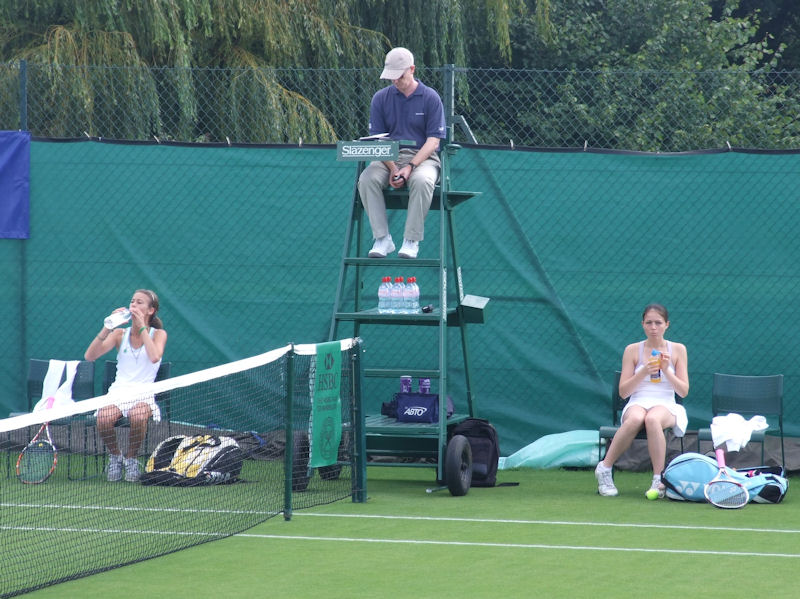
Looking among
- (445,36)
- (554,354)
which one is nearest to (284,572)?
(554,354)

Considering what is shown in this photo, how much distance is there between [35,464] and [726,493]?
162 inches

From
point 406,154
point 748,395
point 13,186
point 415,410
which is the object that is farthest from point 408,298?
point 13,186

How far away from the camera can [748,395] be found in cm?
838

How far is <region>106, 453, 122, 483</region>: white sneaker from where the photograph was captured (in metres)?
7.86

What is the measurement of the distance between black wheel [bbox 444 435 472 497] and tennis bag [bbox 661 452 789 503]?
1.15 meters

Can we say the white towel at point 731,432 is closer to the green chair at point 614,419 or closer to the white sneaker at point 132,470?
the green chair at point 614,419

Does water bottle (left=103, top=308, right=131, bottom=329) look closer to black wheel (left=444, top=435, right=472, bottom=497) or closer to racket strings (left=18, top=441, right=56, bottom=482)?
racket strings (left=18, top=441, right=56, bottom=482)

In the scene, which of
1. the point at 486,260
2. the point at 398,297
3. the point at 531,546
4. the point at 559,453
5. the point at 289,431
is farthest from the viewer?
the point at 486,260

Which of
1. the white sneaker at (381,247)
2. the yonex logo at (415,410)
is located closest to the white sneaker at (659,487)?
the yonex logo at (415,410)

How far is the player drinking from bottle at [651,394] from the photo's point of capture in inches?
298

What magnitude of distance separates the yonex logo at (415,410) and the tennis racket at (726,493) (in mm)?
1731

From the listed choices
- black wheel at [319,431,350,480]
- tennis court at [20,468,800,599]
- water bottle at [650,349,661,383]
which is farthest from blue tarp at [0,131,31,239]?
water bottle at [650,349,661,383]

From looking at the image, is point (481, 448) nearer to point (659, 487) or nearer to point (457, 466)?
point (457, 466)

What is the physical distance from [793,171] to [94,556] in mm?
5411
